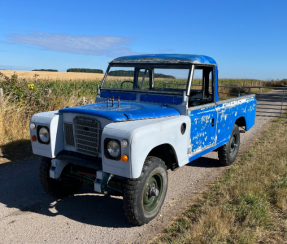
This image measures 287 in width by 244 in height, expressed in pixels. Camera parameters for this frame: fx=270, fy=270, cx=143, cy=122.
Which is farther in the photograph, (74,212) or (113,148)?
(74,212)

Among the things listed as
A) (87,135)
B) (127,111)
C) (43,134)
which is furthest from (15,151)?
(127,111)

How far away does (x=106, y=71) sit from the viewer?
17.1 feet

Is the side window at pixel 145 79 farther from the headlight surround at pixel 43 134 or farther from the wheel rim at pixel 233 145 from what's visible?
the wheel rim at pixel 233 145

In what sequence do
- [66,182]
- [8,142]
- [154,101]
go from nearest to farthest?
[66,182]
[154,101]
[8,142]

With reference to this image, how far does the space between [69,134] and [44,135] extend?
36cm

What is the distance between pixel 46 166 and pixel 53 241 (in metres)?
1.22

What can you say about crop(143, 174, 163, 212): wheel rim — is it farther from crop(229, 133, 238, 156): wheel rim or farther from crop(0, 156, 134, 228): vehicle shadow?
crop(229, 133, 238, 156): wheel rim

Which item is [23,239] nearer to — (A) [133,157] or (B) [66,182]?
(B) [66,182]

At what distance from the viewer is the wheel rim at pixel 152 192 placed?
355cm

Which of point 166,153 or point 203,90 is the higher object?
point 203,90

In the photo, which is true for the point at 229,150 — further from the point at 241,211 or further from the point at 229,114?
the point at 241,211

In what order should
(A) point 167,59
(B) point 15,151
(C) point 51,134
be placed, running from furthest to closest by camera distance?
(B) point 15,151
(A) point 167,59
(C) point 51,134

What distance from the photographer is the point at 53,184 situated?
4.14m

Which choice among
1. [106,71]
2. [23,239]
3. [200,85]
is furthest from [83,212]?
[200,85]
